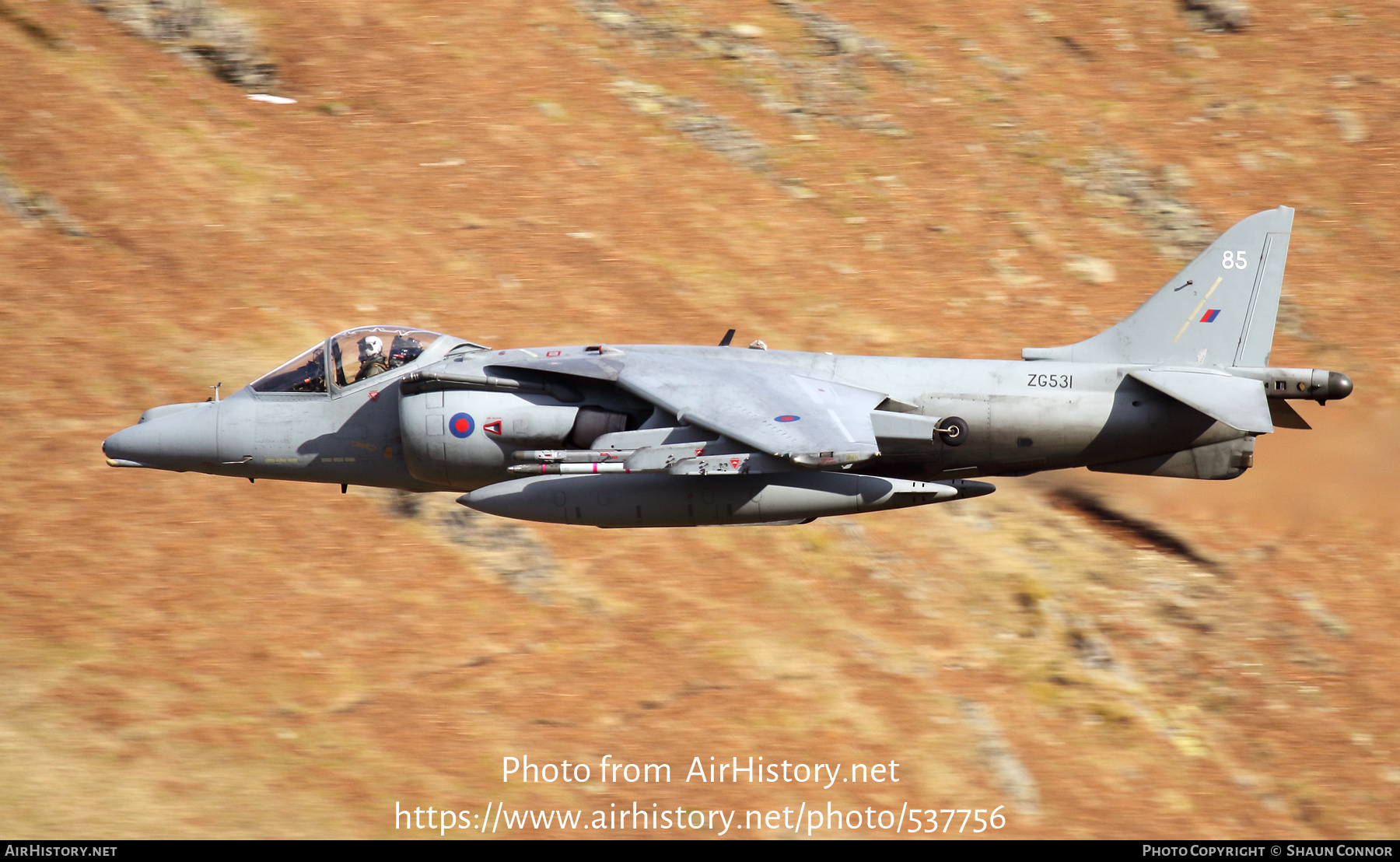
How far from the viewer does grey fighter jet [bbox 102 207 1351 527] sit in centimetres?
1714

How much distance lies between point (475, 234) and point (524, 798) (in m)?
14.8

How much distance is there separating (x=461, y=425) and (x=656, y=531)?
29.5 ft

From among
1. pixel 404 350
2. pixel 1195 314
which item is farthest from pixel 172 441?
pixel 1195 314

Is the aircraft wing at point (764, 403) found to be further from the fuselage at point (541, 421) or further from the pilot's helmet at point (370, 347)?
the pilot's helmet at point (370, 347)

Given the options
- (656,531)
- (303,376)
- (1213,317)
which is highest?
(1213,317)

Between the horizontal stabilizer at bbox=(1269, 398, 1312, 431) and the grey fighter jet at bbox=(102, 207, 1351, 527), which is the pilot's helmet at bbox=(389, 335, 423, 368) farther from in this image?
the horizontal stabilizer at bbox=(1269, 398, 1312, 431)

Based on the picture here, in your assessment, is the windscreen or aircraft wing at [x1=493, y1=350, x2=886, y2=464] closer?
aircraft wing at [x1=493, y1=350, x2=886, y2=464]

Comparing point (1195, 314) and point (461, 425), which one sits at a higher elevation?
point (1195, 314)

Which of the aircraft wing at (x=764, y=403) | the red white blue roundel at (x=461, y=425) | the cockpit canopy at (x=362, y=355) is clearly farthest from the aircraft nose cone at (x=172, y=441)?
the aircraft wing at (x=764, y=403)

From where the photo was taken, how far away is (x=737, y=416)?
16.6 metres

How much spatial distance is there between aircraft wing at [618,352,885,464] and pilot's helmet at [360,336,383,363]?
10.8ft

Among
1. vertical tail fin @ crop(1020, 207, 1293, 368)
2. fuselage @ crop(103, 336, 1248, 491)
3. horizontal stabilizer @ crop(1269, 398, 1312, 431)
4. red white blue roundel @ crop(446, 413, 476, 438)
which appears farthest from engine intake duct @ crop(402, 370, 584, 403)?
horizontal stabilizer @ crop(1269, 398, 1312, 431)

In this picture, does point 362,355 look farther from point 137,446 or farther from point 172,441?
point 137,446

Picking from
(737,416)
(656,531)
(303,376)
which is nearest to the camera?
(737,416)
